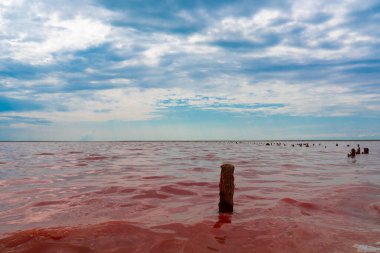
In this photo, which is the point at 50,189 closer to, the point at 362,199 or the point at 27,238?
the point at 27,238

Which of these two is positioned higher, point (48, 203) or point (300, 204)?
point (300, 204)

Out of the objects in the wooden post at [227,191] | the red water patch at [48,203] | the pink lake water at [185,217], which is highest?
the wooden post at [227,191]

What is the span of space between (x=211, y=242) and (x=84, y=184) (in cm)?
959

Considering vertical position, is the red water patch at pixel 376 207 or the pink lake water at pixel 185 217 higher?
the red water patch at pixel 376 207

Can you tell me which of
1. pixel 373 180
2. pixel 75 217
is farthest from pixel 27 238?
pixel 373 180

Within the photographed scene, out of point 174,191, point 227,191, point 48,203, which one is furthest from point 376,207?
point 48,203

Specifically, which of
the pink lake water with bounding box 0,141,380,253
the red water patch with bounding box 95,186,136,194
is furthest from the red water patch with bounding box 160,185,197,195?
the red water patch with bounding box 95,186,136,194

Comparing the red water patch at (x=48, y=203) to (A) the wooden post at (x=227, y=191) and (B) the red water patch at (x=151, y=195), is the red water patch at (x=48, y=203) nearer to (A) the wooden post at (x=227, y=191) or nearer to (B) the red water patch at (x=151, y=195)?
(B) the red water patch at (x=151, y=195)

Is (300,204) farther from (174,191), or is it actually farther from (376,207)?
(174,191)

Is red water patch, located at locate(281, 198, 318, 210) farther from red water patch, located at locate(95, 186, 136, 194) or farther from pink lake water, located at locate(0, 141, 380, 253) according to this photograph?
red water patch, located at locate(95, 186, 136, 194)

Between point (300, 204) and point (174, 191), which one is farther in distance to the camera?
point (174, 191)

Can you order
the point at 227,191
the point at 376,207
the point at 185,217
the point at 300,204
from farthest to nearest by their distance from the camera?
the point at 300,204 → the point at 376,207 → the point at 227,191 → the point at 185,217

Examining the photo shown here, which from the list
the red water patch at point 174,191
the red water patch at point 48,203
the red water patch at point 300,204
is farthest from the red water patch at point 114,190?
the red water patch at point 300,204

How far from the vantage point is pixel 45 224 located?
7852 mm
